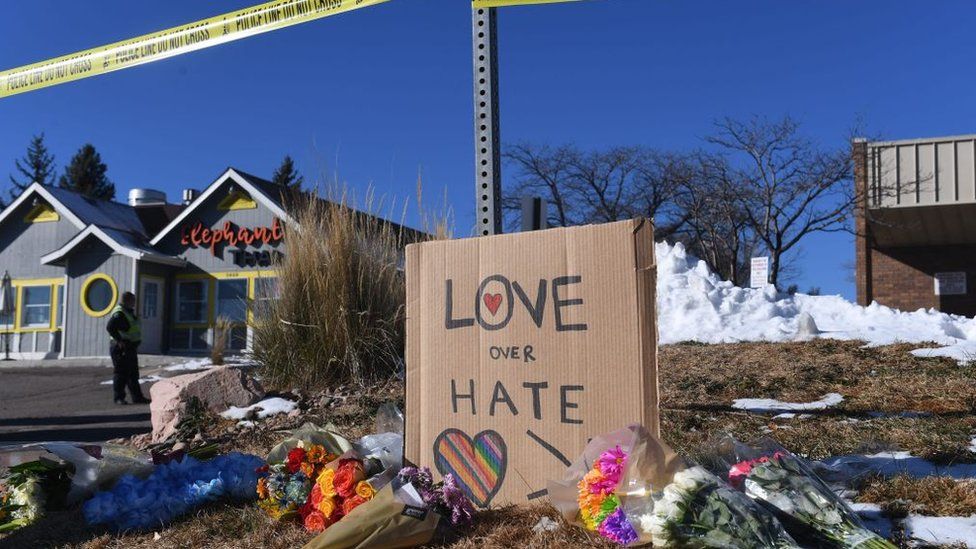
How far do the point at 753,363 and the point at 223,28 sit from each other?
511cm

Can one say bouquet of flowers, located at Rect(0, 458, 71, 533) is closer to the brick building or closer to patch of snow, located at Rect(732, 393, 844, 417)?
patch of snow, located at Rect(732, 393, 844, 417)

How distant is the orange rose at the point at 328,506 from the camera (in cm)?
316

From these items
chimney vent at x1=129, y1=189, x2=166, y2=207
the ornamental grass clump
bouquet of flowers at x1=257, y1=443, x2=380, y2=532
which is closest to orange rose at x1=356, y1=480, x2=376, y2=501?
bouquet of flowers at x1=257, y1=443, x2=380, y2=532

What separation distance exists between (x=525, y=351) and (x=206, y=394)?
4.00 metres

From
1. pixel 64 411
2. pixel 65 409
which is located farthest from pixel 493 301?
pixel 65 409

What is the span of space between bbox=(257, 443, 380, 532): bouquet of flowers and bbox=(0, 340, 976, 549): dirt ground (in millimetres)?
86

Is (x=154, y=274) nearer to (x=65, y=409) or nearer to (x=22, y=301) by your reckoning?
(x=22, y=301)

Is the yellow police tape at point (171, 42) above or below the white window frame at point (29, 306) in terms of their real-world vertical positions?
above

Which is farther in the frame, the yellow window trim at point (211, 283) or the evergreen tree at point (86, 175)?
the evergreen tree at point (86, 175)

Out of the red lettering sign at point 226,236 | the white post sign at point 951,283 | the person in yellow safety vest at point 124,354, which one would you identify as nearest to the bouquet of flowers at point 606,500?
the person in yellow safety vest at point 124,354

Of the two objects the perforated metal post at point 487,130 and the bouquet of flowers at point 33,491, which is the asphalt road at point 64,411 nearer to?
the bouquet of flowers at point 33,491

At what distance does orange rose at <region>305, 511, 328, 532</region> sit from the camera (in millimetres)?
3150

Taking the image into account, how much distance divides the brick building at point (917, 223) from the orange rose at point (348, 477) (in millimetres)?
19731

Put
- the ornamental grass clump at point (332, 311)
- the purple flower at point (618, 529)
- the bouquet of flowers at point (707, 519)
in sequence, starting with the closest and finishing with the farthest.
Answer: the bouquet of flowers at point (707, 519) → the purple flower at point (618, 529) → the ornamental grass clump at point (332, 311)
